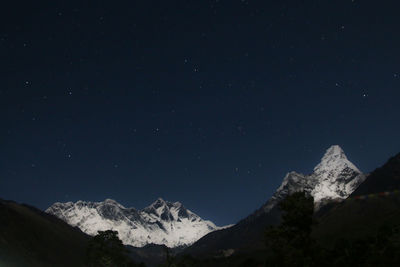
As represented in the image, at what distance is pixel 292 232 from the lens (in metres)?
57.4

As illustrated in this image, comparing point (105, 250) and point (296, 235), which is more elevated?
point (105, 250)

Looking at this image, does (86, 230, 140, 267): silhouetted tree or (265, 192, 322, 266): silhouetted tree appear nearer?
(265, 192, 322, 266): silhouetted tree

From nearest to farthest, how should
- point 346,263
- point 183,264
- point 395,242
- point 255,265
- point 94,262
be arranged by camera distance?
point 346,263 < point 395,242 < point 94,262 < point 255,265 < point 183,264

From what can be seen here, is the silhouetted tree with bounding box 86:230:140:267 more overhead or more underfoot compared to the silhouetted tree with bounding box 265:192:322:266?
more overhead

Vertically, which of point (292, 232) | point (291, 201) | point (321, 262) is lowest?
point (321, 262)

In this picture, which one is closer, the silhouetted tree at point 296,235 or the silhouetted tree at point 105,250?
the silhouetted tree at point 296,235

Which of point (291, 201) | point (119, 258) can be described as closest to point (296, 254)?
point (291, 201)

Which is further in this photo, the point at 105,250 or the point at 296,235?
the point at 105,250

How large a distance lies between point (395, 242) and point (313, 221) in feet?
196

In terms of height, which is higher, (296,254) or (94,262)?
(94,262)

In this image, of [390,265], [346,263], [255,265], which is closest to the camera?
[390,265]

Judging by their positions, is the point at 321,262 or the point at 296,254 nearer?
the point at 296,254

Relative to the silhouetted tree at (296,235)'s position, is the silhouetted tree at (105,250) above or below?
above

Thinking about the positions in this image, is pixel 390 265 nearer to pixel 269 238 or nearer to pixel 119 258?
pixel 269 238
